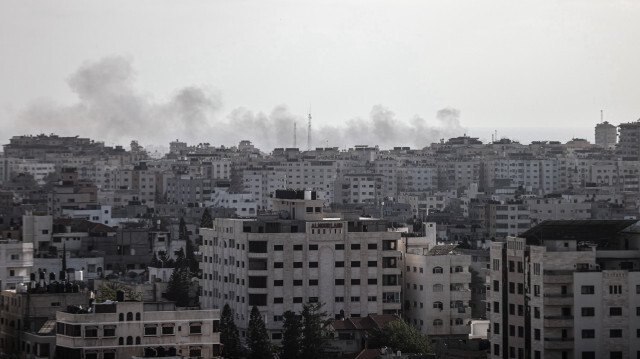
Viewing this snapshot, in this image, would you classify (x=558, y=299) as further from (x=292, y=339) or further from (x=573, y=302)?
(x=292, y=339)

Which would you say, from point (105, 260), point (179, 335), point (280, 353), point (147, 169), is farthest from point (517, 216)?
point (179, 335)

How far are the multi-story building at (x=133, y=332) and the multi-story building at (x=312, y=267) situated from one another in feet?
50.4

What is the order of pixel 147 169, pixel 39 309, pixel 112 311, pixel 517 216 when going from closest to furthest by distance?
pixel 112 311
pixel 39 309
pixel 517 216
pixel 147 169

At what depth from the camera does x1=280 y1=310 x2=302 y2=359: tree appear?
70.9m

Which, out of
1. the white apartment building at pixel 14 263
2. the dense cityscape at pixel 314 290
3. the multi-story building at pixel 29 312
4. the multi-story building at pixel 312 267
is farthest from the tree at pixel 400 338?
the white apartment building at pixel 14 263

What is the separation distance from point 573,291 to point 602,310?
3.50 ft

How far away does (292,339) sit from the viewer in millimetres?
71125

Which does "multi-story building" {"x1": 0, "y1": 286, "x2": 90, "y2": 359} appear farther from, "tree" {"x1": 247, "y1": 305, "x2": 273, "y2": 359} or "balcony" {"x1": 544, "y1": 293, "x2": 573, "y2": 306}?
"balcony" {"x1": 544, "y1": 293, "x2": 573, "y2": 306}

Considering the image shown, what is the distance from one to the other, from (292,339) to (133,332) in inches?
416

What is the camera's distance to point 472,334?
3066 inches

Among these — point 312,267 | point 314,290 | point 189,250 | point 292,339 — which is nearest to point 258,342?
point 292,339

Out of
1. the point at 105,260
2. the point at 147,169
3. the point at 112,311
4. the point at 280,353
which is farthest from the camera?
the point at 147,169

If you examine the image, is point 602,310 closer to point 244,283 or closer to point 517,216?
point 244,283

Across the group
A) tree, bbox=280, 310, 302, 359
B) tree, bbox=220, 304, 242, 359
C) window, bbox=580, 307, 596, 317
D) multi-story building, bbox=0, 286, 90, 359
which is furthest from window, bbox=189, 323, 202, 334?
window, bbox=580, 307, 596, 317
